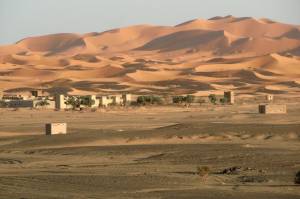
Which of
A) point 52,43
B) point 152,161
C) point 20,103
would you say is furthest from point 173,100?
point 52,43

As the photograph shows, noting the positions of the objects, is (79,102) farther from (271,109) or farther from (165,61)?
(165,61)

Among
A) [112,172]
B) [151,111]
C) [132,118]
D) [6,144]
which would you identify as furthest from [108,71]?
[112,172]

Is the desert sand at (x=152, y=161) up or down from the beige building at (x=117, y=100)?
down

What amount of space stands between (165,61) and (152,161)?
102 metres

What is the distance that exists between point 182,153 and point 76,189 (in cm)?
646

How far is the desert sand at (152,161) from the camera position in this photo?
517 inches

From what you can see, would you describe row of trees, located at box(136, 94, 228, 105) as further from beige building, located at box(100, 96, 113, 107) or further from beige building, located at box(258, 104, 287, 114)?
beige building, located at box(258, 104, 287, 114)

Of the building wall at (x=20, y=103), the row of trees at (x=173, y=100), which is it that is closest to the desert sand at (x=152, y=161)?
the building wall at (x=20, y=103)

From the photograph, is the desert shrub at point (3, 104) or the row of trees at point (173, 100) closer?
the desert shrub at point (3, 104)

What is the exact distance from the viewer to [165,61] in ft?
393

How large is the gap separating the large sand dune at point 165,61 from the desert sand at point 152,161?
129 ft

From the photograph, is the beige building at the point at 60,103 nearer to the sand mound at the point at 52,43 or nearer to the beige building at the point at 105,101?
the beige building at the point at 105,101

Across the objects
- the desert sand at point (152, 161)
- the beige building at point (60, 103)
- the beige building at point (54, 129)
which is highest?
the beige building at point (60, 103)

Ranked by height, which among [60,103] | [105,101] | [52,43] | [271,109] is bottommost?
[271,109]
